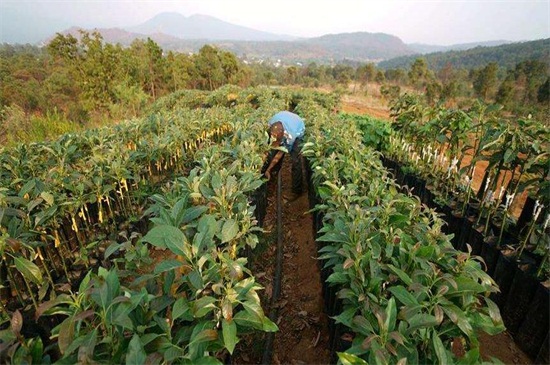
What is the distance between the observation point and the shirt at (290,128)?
582 cm

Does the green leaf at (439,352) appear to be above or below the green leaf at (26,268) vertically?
above

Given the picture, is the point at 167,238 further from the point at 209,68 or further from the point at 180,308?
the point at 209,68

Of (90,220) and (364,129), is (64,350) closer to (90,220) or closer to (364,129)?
(90,220)

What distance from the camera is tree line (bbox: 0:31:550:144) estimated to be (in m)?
15.4

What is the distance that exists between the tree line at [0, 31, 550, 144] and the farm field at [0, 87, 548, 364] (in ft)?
23.4

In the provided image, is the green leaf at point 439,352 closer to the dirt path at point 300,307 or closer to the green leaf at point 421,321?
the green leaf at point 421,321

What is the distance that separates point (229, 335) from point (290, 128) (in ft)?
16.1

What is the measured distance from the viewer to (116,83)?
21344mm

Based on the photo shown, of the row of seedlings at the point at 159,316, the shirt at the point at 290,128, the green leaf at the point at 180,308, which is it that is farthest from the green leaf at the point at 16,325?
the shirt at the point at 290,128

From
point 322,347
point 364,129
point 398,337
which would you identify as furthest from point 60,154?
point 364,129

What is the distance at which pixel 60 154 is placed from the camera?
3.84 metres

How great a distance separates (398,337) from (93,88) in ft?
82.0

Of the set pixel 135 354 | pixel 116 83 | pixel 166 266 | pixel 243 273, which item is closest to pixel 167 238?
pixel 166 266

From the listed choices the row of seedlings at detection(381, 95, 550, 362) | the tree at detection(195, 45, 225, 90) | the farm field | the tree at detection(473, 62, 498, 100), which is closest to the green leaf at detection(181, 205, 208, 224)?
the farm field
